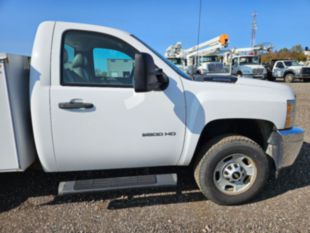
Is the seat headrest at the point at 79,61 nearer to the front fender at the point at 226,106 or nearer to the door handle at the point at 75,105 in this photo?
the door handle at the point at 75,105

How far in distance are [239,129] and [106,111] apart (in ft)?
5.72

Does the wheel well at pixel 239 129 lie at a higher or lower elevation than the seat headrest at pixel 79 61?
lower

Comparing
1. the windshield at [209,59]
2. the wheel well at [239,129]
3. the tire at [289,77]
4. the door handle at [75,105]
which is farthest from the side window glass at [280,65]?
the door handle at [75,105]

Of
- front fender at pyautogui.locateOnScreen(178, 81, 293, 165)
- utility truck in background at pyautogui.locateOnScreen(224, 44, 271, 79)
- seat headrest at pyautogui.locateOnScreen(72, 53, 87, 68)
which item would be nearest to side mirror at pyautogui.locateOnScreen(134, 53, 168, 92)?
front fender at pyautogui.locateOnScreen(178, 81, 293, 165)

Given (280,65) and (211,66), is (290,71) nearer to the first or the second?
(280,65)

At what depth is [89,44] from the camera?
2.46m

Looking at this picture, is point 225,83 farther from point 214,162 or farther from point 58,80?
point 58,80

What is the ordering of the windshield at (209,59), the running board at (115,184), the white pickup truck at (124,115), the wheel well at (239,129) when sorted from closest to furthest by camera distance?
the white pickup truck at (124,115) < the running board at (115,184) < the wheel well at (239,129) < the windshield at (209,59)

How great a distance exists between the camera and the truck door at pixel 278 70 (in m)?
21.8

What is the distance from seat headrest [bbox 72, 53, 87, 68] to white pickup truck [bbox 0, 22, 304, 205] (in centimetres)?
1

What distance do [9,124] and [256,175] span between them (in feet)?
8.94

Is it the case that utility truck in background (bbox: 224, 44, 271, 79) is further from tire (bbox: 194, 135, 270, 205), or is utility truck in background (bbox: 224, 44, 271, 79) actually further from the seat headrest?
the seat headrest

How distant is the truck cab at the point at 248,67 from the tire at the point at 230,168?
20631 mm

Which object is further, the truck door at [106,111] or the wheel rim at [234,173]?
the wheel rim at [234,173]
